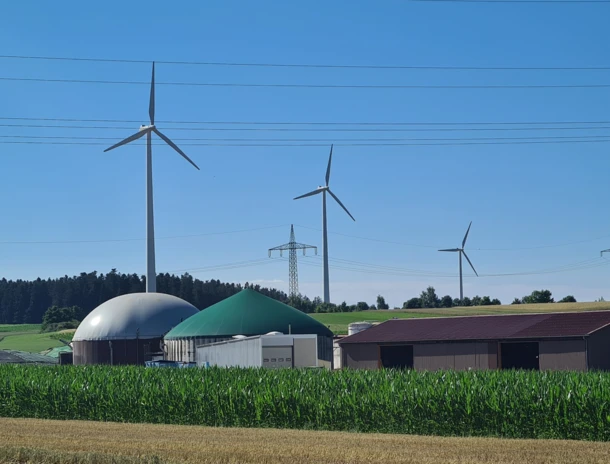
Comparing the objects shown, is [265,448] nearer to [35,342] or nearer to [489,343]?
[489,343]

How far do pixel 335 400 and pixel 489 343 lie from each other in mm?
20759

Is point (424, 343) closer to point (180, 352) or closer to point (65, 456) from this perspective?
point (180, 352)

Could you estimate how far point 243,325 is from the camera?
220ft

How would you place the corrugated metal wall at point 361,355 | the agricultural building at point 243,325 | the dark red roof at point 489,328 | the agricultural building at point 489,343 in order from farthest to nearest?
the agricultural building at point 243,325
the corrugated metal wall at point 361,355
the dark red roof at point 489,328
the agricultural building at point 489,343

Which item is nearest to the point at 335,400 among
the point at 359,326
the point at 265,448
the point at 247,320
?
the point at 265,448

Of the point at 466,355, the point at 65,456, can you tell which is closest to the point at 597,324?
the point at 466,355

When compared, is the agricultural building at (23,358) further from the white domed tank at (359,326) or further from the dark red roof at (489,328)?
the dark red roof at (489,328)

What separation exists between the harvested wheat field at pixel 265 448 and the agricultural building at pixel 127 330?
48232mm

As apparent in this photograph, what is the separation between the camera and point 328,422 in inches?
1337

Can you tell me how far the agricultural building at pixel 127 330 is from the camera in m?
Result: 77.9

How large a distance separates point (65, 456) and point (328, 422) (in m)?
14.6

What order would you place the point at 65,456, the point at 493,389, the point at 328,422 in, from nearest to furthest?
the point at 65,456
the point at 493,389
the point at 328,422

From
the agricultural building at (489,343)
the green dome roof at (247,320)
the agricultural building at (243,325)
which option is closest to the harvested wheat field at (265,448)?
the agricultural building at (489,343)

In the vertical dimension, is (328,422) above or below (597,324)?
below
